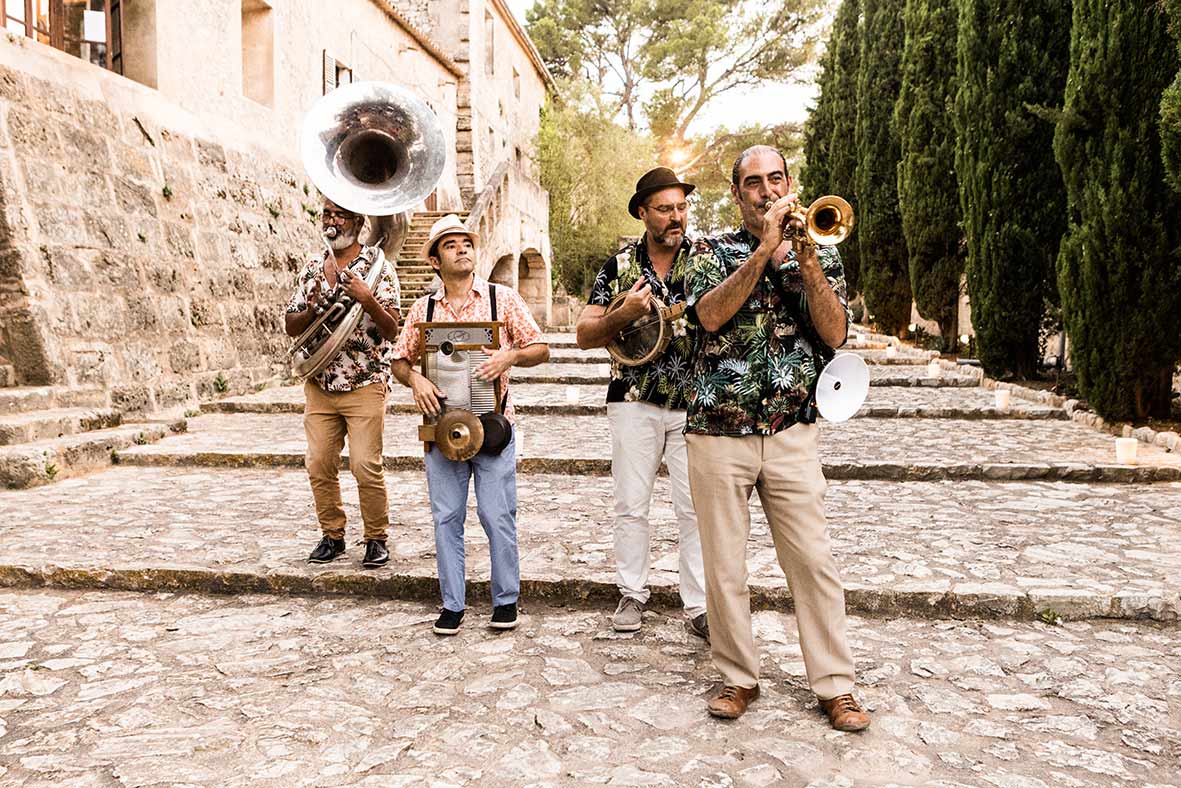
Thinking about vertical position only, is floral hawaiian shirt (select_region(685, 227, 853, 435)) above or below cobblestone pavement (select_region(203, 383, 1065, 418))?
above

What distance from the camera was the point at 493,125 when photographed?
26422mm

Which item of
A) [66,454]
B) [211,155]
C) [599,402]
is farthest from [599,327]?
[211,155]

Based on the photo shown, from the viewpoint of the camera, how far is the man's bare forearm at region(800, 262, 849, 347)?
2.95 metres

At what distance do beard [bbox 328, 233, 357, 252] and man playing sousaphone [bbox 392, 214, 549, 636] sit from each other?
0.83 meters

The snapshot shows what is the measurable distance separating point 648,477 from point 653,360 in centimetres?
51

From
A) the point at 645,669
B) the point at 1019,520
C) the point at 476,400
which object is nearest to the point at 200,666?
the point at 476,400

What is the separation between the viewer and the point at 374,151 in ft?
17.7

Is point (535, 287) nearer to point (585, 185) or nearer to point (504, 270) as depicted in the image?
point (504, 270)

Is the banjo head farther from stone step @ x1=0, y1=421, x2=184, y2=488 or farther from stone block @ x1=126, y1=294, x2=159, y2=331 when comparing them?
stone block @ x1=126, y1=294, x2=159, y2=331

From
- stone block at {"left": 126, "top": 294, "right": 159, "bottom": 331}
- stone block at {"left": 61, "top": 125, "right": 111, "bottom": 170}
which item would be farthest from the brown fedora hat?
stone block at {"left": 126, "top": 294, "right": 159, "bottom": 331}

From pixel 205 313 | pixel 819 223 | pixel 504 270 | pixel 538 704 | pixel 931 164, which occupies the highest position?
pixel 931 164

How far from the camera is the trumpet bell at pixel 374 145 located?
507cm

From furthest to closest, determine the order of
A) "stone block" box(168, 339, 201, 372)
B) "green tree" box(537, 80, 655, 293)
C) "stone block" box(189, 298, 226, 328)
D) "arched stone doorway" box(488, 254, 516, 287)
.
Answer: "green tree" box(537, 80, 655, 293)
"arched stone doorway" box(488, 254, 516, 287)
"stone block" box(189, 298, 226, 328)
"stone block" box(168, 339, 201, 372)

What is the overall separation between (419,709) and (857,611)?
2.07 metres
